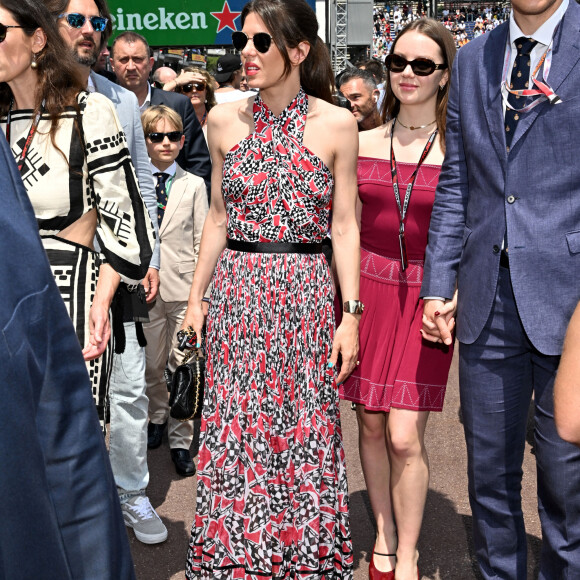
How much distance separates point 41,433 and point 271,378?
215 cm

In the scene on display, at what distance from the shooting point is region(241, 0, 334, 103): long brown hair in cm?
321

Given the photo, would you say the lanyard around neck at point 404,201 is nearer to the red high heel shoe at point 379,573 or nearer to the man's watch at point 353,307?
the man's watch at point 353,307

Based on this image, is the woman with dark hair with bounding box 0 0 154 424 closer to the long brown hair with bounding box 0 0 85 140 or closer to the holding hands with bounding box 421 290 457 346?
the long brown hair with bounding box 0 0 85 140

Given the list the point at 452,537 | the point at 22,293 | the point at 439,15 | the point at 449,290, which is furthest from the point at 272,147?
the point at 439,15

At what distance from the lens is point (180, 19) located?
1778 cm

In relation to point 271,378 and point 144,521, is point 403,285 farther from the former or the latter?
point 144,521

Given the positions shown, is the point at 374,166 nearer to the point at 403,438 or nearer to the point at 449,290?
the point at 449,290

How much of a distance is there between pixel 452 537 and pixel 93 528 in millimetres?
3078

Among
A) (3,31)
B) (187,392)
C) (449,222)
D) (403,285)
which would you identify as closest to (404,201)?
(403,285)

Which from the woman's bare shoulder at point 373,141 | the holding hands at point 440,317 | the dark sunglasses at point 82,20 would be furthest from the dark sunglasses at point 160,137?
the holding hands at point 440,317

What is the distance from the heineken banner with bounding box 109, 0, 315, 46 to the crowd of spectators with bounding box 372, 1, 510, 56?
33112 millimetres

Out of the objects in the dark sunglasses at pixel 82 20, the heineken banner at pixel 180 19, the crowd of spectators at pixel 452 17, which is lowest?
the dark sunglasses at pixel 82 20

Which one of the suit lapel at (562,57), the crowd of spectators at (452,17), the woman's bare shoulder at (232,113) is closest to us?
the suit lapel at (562,57)

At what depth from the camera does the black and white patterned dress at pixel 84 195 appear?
281cm
